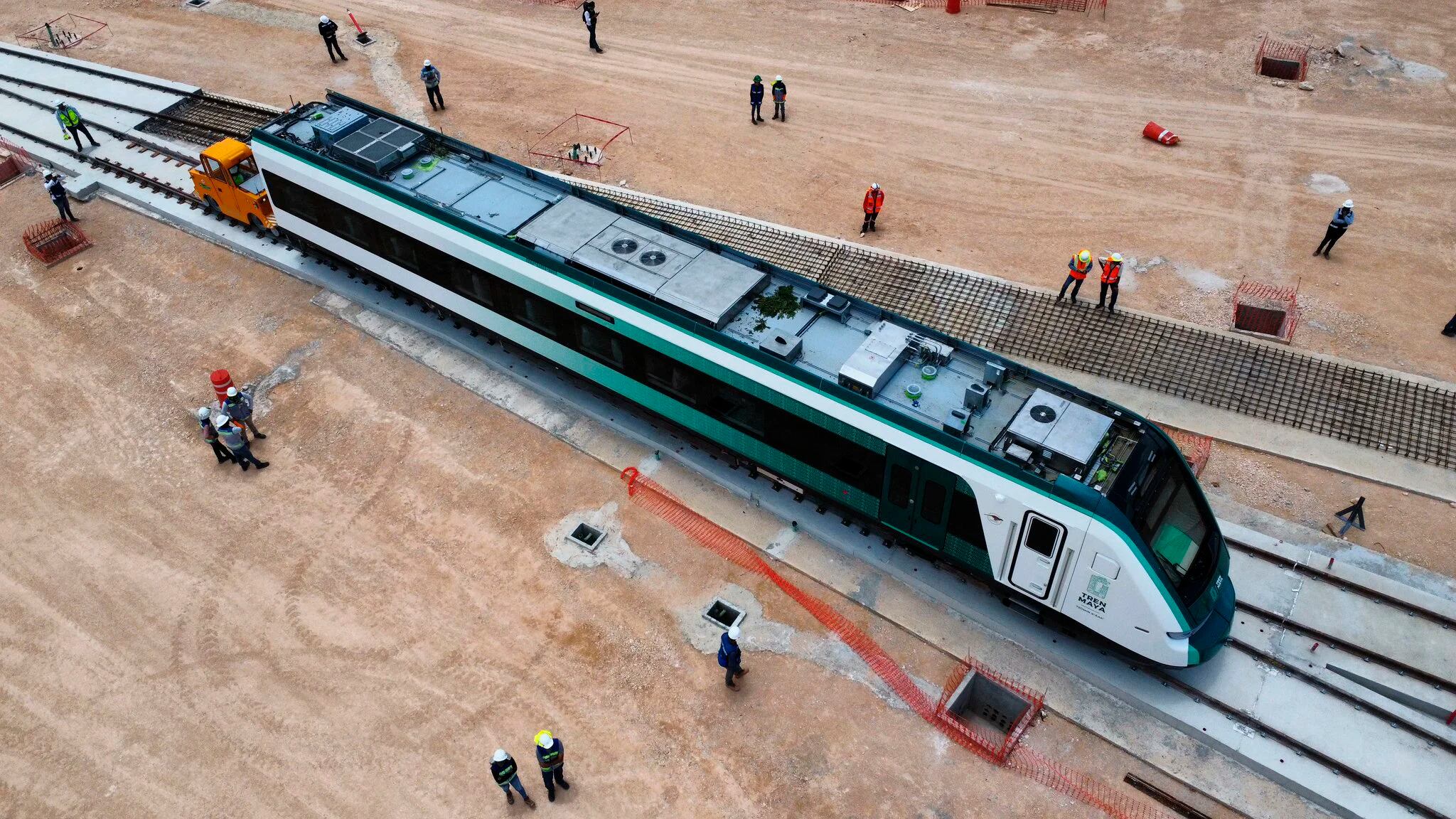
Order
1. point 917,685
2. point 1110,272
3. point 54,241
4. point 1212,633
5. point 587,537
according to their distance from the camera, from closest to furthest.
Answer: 1. point 1212,633
2. point 917,685
3. point 587,537
4. point 1110,272
5. point 54,241

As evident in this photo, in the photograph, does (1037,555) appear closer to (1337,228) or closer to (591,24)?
(1337,228)

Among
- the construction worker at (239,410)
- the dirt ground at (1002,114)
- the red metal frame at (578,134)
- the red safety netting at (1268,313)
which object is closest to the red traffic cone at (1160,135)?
the dirt ground at (1002,114)

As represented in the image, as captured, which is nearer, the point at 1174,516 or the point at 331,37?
the point at 1174,516

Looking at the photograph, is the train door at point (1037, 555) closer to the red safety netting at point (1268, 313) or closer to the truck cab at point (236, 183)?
the red safety netting at point (1268, 313)

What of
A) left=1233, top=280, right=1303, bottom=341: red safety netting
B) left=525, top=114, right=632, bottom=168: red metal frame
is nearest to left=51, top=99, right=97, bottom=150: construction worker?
left=525, top=114, right=632, bottom=168: red metal frame

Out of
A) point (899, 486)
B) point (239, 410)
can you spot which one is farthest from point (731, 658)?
point (239, 410)

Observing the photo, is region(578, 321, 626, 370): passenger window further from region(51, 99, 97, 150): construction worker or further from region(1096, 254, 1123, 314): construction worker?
region(51, 99, 97, 150): construction worker

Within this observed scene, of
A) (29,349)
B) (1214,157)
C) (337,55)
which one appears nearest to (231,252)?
(29,349)
